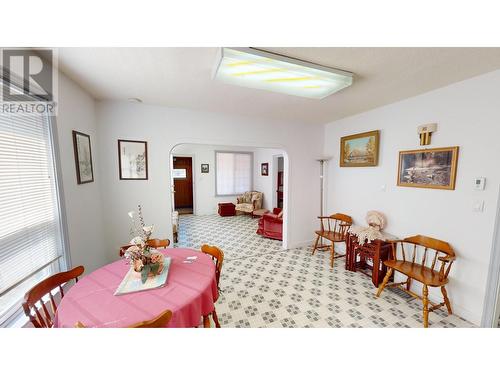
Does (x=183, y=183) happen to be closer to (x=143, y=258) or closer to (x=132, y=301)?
(x=143, y=258)

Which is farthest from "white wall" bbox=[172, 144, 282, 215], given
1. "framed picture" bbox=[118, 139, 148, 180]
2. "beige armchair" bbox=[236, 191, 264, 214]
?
"framed picture" bbox=[118, 139, 148, 180]

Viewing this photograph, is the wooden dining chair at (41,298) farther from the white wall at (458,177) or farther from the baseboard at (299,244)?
the white wall at (458,177)

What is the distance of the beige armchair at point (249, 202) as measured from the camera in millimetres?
6270

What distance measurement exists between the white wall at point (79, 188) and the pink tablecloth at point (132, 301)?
750 millimetres

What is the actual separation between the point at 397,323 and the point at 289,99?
2792mm

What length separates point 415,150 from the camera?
7.77ft

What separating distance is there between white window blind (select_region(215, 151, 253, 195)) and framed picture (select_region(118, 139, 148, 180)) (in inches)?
154

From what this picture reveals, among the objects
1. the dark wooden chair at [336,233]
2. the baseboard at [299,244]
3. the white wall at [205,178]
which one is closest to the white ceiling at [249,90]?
the dark wooden chair at [336,233]

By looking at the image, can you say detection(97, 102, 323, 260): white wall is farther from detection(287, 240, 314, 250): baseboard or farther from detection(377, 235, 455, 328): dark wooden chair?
detection(377, 235, 455, 328): dark wooden chair

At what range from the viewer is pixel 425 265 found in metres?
2.30

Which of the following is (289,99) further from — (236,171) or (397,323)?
(236,171)

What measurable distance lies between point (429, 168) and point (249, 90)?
235cm

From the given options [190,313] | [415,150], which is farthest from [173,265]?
[415,150]

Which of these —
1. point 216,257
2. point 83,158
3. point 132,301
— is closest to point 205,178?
point 83,158
